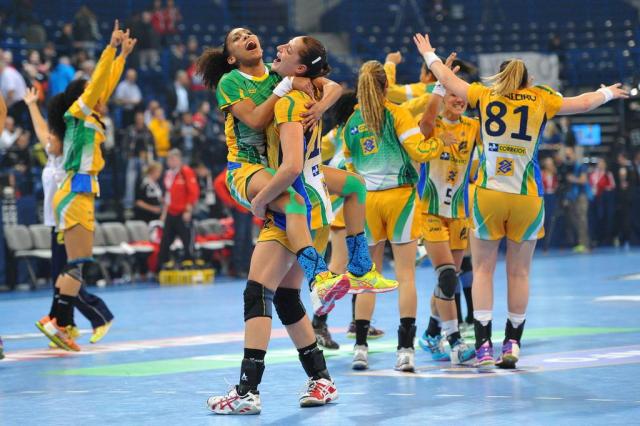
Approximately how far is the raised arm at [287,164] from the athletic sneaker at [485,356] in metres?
2.31

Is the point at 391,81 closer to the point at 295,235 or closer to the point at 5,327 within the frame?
the point at 295,235

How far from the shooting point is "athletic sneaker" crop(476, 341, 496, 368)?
25.5ft

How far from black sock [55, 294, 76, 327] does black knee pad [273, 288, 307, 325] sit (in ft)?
12.7

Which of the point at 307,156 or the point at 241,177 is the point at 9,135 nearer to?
the point at 241,177

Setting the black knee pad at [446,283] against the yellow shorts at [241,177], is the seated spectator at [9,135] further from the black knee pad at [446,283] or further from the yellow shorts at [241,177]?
the yellow shorts at [241,177]

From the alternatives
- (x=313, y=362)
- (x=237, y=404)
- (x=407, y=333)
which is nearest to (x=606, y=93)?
(x=407, y=333)

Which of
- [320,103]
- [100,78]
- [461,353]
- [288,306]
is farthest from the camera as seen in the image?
[100,78]

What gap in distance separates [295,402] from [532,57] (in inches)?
835

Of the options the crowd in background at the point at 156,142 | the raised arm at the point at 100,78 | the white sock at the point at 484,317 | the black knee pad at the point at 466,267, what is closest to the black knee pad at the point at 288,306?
the white sock at the point at 484,317

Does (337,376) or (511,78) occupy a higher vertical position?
(511,78)

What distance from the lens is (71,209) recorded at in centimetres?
997

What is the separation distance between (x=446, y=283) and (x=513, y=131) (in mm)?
1279

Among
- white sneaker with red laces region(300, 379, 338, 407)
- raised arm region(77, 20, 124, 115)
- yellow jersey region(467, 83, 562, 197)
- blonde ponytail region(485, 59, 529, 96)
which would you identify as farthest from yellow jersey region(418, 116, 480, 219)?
raised arm region(77, 20, 124, 115)

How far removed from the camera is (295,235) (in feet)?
20.5
